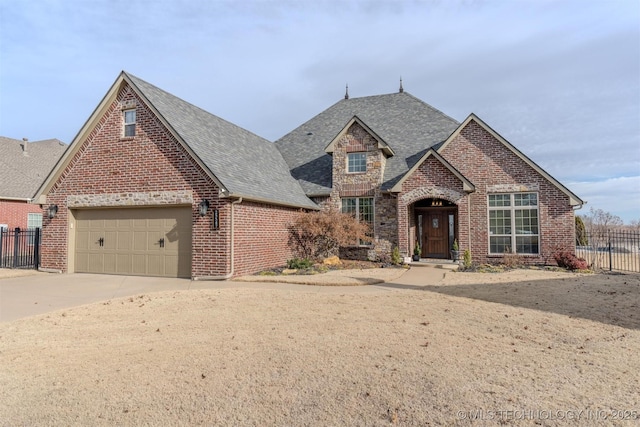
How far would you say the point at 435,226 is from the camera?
18156 mm

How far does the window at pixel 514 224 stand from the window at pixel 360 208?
5.14 metres

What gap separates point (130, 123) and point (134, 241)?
423 centimetres

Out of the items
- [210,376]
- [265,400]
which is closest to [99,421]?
[210,376]

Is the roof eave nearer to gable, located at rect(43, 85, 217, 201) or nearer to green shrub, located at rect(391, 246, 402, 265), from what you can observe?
gable, located at rect(43, 85, 217, 201)

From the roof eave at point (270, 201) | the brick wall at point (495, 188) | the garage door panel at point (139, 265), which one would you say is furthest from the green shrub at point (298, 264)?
the brick wall at point (495, 188)

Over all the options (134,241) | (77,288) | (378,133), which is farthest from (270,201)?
(378,133)

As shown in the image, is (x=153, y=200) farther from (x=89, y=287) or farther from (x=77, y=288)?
(x=77, y=288)

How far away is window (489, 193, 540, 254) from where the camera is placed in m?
15.7

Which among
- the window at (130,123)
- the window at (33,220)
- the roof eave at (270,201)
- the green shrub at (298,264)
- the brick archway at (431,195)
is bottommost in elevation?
the green shrub at (298,264)

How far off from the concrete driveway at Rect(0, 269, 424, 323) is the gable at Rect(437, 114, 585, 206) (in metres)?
6.68

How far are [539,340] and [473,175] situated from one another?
11758 millimetres

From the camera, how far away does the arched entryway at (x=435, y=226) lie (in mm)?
17781

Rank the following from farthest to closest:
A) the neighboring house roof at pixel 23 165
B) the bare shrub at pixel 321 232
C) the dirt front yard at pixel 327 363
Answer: the neighboring house roof at pixel 23 165 → the bare shrub at pixel 321 232 → the dirt front yard at pixel 327 363

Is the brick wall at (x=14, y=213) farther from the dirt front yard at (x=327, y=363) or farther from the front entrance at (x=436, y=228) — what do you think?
the front entrance at (x=436, y=228)
